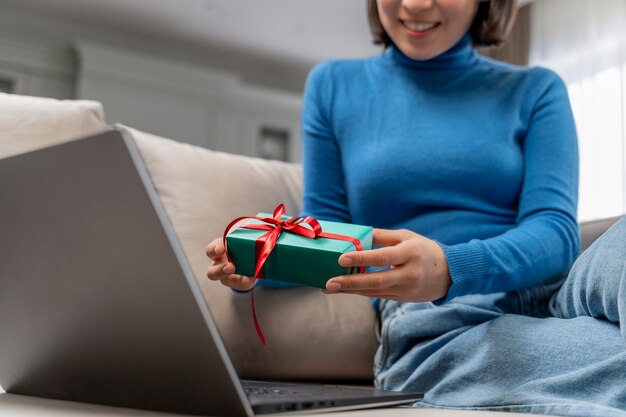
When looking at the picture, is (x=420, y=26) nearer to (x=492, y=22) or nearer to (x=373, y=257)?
(x=492, y=22)

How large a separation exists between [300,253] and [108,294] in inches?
9.2

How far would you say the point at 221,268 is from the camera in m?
0.78

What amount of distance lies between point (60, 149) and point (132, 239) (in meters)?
0.08

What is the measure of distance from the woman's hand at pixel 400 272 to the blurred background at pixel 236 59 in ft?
12.8

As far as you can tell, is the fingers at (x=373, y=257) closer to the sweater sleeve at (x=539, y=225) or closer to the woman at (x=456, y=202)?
the woman at (x=456, y=202)

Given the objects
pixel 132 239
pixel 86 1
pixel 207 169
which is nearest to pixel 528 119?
pixel 207 169

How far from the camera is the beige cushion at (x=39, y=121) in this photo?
996mm

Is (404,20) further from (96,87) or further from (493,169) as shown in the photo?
(96,87)

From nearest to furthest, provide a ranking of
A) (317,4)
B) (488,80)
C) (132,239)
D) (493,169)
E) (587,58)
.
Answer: (132,239), (493,169), (488,80), (587,58), (317,4)

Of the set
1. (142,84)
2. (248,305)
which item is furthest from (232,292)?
(142,84)

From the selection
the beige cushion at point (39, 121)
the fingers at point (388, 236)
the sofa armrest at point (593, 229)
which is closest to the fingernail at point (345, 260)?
the fingers at point (388, 236)

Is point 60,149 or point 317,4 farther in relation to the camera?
point 317,4

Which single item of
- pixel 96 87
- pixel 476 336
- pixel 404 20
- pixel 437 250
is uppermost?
pixel 404 20

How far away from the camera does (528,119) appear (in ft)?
3.49
